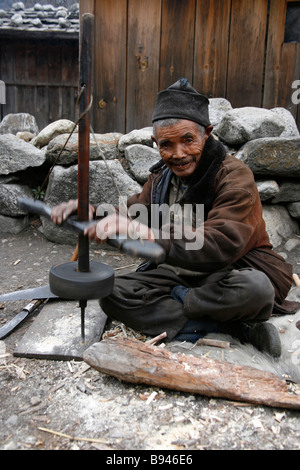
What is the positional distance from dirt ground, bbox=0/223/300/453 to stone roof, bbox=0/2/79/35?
864 cm

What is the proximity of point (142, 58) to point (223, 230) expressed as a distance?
3.64 meters

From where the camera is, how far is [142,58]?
5082 millimetres

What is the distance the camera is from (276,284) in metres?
2.70

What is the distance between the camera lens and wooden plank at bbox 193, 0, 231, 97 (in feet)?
16.1

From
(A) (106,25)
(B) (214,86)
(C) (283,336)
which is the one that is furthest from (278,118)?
(C) (283,336)

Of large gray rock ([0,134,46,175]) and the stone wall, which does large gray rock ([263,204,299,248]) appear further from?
large gray rock ([0,134,46,175])

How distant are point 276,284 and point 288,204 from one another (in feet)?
8.11

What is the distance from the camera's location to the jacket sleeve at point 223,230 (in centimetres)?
215

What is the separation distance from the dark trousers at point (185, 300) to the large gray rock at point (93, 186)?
2.01 metres

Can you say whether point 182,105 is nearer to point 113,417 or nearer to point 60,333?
point 60,333

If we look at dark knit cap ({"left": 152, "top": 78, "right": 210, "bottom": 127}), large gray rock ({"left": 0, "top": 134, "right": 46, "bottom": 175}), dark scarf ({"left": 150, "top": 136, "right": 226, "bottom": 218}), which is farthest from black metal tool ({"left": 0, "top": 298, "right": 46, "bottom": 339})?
large gray rock ({"left": 0, "top": 134, "right": 46, "bottom": 175})

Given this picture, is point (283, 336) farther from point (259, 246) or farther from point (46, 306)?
point (46, 306)

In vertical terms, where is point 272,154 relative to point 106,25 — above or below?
below

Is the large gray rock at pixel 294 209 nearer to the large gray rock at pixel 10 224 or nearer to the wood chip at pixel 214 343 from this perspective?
the wood chip at pixel 214 343
